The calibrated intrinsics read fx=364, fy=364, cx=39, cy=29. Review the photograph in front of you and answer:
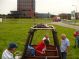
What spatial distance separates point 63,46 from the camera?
15.2 metres

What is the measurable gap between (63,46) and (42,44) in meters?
1.63

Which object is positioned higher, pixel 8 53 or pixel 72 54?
pixel 8 53

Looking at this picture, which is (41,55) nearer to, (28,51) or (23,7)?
(28,51)

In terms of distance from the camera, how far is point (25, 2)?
533ft

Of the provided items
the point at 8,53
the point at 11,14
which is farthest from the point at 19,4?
the point at 8,53

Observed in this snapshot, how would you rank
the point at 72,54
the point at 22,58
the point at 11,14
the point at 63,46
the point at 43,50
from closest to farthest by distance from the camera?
the point at 22,58 → the point at 43,50 → the point at 63,46 → the point at 72,54 → the point at 11,14

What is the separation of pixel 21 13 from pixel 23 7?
989 cm

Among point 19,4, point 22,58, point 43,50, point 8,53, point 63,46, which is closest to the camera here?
point 8,53

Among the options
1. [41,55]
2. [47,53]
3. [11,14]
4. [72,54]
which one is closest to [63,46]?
[47,53]

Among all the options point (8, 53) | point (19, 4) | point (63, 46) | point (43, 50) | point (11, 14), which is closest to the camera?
point (8, 53)

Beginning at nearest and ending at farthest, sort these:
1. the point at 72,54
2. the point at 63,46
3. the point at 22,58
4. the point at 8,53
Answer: the point at 8,53
the point at 22,58
the point at 63,46
the point at 72,54

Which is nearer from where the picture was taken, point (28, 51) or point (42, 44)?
point (28, 51)

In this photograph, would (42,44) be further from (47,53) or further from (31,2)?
(31,2)

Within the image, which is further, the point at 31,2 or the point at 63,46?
the point at 31,2
